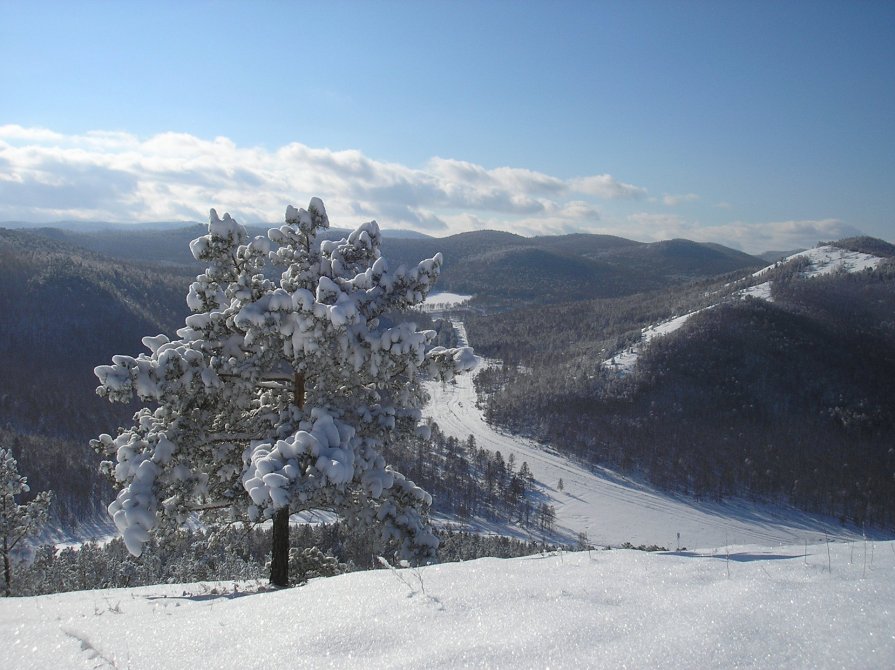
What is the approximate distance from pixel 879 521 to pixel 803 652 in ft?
320

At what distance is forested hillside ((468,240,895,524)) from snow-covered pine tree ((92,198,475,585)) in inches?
3460

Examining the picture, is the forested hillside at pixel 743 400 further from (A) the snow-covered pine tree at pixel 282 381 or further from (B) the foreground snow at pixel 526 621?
(B) the foreground snow at pixel 526 621

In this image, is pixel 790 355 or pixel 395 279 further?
pixel 790 355

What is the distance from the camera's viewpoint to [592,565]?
607cm

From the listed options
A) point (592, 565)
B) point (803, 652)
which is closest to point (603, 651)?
point (803, 652)

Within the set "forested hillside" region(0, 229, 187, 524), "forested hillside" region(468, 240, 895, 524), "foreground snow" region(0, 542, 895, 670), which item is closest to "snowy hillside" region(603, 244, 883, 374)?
"forested hillside" region(468, 240, 895, 524)

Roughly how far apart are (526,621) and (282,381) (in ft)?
26.7

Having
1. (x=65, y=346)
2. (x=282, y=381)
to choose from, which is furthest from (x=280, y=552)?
(x=65, y=346)

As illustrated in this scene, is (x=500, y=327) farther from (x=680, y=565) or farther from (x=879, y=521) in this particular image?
(x=680, y=565)

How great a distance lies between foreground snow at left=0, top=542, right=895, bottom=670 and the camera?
367cm

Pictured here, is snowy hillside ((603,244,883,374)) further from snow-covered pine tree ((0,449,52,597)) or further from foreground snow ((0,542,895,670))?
foreground snow ((0,542,895,670))

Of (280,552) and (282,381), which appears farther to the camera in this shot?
(282,381)

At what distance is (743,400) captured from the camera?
114m

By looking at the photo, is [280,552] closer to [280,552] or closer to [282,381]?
[280,552]
